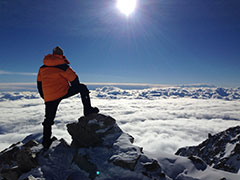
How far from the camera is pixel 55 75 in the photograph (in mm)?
6816

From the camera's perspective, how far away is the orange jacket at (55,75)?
6.78 metres

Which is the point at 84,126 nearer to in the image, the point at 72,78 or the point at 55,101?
the point at 55,101

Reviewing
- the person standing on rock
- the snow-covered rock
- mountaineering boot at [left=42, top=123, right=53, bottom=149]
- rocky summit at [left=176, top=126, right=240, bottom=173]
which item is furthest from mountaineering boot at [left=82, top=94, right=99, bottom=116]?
rocky summit at [left=176, top=126, right=240, bottom=173]

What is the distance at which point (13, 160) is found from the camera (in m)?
10.7

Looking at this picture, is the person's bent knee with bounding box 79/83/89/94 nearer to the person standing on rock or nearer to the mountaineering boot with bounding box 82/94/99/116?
the person standing on rock

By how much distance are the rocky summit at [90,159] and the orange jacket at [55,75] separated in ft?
8.88

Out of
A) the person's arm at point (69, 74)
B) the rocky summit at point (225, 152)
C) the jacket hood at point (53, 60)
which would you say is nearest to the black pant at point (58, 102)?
the person's arm at point (69, 74)

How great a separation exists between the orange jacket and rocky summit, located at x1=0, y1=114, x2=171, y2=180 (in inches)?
107

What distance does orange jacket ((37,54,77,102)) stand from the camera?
6777 mm

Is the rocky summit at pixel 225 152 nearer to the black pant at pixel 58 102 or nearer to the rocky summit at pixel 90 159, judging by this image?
the rocky summit at pixel 90 159

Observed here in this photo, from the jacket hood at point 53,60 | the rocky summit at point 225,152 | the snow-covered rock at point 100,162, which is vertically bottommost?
the rocky summit at point 225,152

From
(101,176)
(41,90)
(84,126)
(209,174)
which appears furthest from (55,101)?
(209,174)

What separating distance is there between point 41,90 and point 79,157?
13.5 feet

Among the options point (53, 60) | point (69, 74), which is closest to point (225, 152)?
point (69, 74)
